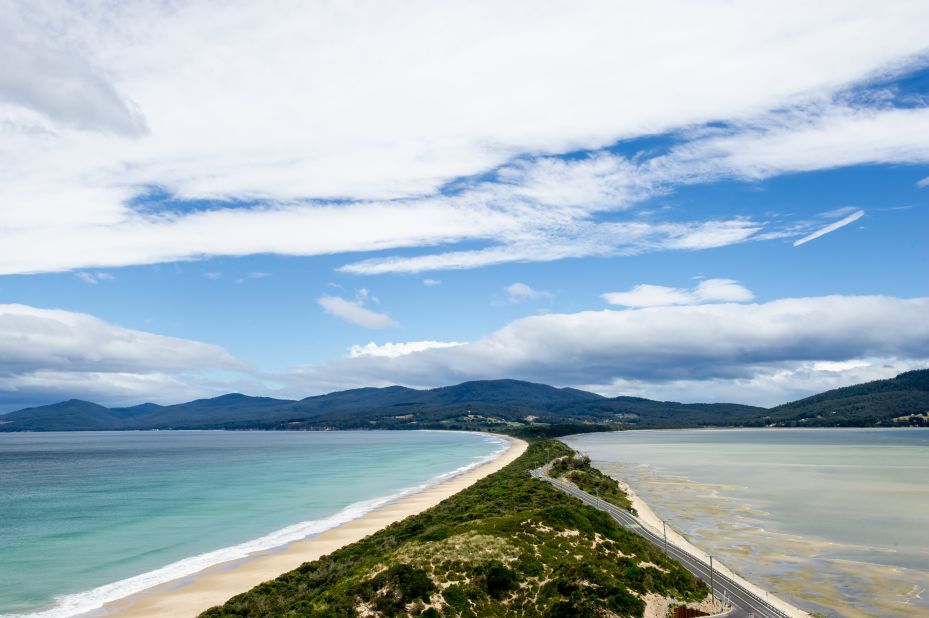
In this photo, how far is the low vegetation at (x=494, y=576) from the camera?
31078mm

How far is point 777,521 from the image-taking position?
65312mm

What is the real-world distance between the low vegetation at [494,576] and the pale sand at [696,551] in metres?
4.65

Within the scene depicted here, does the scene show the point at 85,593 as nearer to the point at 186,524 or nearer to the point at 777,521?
the point at 186,524

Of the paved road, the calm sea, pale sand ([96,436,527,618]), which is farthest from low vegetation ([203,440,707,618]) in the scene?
the calm sea

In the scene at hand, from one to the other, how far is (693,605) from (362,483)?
77873mm

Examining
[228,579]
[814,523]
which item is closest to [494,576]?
[228,579]

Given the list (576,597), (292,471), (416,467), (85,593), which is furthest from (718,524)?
(292,471)

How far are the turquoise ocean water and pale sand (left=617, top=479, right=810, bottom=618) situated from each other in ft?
109

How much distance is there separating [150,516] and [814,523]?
75.6 m

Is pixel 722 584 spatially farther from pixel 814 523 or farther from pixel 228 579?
pixel 228 579

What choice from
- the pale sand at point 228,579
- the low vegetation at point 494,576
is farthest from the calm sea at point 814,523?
the pale sand at point 228,579

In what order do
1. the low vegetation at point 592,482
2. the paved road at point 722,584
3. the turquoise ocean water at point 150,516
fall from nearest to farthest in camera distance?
the paved road at point 722,584 < the turquoise ocean water at point 150,516 < the low vegetation at point 592,482

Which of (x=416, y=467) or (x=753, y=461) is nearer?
(x=416, y=467)

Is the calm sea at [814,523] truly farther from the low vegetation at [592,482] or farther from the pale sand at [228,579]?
the pale sand at [228,579]
